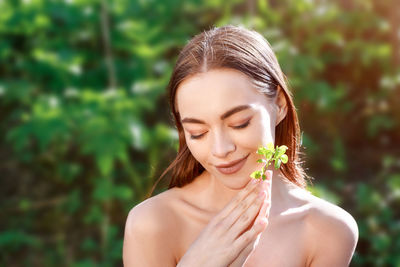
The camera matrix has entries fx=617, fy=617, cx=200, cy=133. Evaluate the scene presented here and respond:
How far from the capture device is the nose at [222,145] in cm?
158

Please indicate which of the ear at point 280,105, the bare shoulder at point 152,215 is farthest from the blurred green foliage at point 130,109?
the ear at point 280,105

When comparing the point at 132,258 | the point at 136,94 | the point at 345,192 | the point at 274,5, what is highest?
the point at 274,5

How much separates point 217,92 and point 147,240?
528 mm

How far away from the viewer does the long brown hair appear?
164cm

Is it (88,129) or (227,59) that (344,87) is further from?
(227,59)

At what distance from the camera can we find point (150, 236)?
1831 mm

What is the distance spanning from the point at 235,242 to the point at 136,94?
255 centimetres

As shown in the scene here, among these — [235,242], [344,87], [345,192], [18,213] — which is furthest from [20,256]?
[235,242]

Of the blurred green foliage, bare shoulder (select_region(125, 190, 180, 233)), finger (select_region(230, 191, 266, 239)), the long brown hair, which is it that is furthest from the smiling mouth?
the blurred green foliage

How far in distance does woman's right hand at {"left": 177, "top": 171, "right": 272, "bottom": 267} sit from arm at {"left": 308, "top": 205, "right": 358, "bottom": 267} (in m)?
0.28

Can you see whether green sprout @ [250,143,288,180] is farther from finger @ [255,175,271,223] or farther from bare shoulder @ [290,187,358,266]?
bare shoulder @ [290,187,358,266]

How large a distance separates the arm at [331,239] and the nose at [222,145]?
41 centimetres

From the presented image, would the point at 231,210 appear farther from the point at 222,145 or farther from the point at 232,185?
the point at 222,145

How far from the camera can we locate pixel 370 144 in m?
5.01
